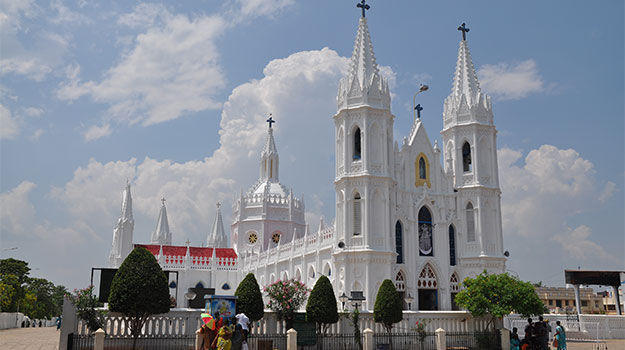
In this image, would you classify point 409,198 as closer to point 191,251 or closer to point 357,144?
point 357,144

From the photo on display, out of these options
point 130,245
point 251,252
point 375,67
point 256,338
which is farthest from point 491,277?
point 130,245

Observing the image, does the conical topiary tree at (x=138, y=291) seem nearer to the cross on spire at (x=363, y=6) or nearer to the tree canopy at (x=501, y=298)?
the tree canopy at (x=501, y=298)

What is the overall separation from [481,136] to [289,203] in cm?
3383

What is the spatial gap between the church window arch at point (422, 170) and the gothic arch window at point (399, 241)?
3.84 metres

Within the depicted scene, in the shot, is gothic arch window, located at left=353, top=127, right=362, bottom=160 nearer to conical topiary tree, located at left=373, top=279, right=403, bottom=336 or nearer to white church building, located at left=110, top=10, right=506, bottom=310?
white church building, located at left=110, top=10, right=506, bottom=310

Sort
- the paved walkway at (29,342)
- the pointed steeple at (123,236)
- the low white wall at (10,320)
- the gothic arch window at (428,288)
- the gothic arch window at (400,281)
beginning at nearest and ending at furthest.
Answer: the paved walkway at (29,342), the gothic arch window at (400,281), the gothic arch window at (428,288), the low white wall at (10,320), the pointed steeple at (123,236)

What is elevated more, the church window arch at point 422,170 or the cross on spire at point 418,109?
the cross on spire at point 418,109

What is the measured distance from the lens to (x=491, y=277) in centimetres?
3152

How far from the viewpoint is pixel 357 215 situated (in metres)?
39.9

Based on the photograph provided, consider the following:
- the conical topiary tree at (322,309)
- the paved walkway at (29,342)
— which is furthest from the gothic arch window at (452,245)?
the paved walkway at (29,342)

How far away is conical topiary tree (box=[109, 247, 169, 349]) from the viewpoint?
24.1 meters

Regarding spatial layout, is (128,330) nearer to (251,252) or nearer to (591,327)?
(591,327)

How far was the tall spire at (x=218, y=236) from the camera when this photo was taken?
79938mm

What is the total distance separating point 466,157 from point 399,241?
30.1 ft
